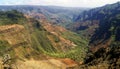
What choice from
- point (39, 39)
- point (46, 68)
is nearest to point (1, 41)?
point (39, 39)

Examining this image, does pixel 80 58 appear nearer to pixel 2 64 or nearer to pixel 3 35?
pixel 3 35

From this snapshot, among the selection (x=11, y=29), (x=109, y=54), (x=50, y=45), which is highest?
(x=109, y=54)

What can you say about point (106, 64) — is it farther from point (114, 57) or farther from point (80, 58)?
point (80, 58)

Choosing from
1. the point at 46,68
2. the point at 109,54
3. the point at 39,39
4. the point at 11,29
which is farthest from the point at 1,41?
the point at 109,54

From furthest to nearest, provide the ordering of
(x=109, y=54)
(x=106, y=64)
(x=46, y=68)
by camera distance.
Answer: (x=46, y=68)
(x=109, y=54)
(x=106, y=64)

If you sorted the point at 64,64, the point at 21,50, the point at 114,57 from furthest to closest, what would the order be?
1. the point at 21,50
2. the point at 64,64
3. the point at 114,57

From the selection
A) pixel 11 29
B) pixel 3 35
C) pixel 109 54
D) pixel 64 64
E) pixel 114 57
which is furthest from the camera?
pixel 11 29

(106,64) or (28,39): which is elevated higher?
(106,64)

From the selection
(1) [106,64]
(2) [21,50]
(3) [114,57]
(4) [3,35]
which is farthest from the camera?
(4) [3,35]

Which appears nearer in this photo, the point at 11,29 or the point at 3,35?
the point at 3,35
